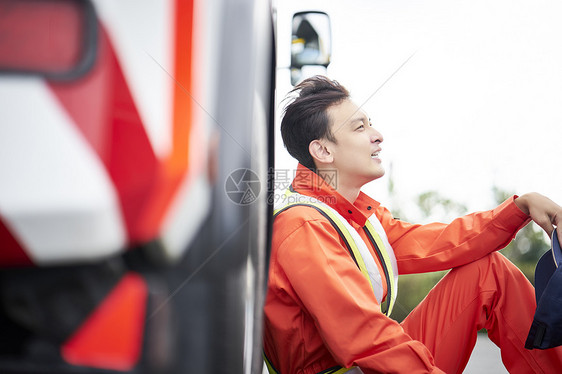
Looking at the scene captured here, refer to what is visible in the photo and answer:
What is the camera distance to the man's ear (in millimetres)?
1842

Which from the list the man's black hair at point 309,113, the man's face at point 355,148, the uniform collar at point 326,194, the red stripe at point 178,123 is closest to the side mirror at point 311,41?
the man's black hair at point 309,113

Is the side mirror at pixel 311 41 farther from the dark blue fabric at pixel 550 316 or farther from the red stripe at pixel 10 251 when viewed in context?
the red stripe at pixel 10 251

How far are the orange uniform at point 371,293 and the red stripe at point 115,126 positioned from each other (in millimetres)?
745

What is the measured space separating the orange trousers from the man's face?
1.49 feet

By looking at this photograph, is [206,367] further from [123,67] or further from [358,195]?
[358,195]

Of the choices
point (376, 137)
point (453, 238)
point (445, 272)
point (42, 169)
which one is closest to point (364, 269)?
point (453, 238)

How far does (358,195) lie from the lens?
1.78m

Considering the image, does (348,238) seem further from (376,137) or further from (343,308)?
(376,137)

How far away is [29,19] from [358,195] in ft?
4.47

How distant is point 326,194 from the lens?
64.5 inches

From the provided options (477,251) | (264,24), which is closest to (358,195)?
(477,251)

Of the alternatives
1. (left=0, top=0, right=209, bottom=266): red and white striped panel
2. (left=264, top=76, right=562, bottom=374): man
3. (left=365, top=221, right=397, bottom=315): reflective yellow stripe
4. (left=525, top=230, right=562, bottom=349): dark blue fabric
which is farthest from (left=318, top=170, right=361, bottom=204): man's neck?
(left=0, top=0, right=209, bottom=266): red and white striped panel

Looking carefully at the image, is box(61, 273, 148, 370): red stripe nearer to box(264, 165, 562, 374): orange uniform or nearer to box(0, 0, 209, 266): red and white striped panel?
box(0, 0, 209, 266): red and white striped panel

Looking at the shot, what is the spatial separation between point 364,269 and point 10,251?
104 centimetres
